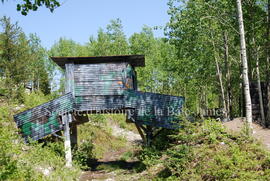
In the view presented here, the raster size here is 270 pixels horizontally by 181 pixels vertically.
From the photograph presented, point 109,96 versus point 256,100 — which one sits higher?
point 109,96

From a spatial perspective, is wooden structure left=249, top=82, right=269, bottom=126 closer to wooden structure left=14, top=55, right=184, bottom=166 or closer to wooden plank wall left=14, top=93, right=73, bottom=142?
wooden structure left=14, top=55, right=184, bottom=166

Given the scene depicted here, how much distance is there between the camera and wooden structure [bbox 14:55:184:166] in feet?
55.6

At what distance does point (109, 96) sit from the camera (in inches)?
679

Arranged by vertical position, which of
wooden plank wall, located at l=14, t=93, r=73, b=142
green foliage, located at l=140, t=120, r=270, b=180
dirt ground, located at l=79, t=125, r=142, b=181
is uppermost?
wooden plank wall, located at l=14, t=93, r=73, b=142

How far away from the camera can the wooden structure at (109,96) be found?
55.6ft

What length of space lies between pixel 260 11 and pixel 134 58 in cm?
802

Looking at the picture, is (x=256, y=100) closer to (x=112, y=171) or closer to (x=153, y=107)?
(x=153, y=107)

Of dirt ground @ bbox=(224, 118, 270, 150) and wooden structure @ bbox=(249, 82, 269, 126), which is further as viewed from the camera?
wooden structure @ bbox=(249, 82, 269, 126)

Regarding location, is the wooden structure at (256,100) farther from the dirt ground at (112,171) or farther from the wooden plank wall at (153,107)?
the dirt ground at (112,171)

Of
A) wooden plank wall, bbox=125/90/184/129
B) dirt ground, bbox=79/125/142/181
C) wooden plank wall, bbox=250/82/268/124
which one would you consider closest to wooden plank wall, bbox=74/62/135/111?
wooden plank wall, bbox=125/90/184/129

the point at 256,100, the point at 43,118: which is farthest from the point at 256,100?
the point at 43,118

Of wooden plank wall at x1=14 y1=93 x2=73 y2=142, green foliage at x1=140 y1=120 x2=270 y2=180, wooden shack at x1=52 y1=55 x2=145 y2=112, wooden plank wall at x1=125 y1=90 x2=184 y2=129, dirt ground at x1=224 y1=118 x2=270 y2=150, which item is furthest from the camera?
wooden shack at x1=52 y1=55 x2=145 y2=112

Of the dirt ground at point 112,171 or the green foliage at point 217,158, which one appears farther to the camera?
the dirt ground at point 112,171

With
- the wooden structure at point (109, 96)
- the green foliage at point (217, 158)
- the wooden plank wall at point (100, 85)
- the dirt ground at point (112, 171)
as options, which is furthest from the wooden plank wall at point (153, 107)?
the green foliage at point (217, 158)
